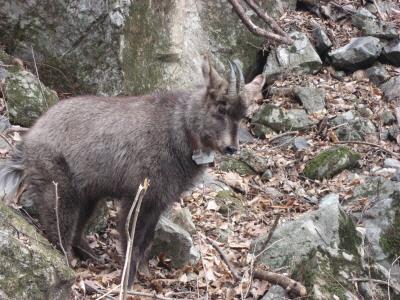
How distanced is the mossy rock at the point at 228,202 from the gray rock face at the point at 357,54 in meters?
5.25

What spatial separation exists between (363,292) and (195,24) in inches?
299

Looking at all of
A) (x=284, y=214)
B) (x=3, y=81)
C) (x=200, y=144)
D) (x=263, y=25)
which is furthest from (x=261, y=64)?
(x=200, y=144)

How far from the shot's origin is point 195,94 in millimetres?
6770

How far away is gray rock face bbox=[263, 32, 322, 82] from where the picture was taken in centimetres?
1314

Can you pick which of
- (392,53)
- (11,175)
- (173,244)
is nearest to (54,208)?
(11,175)

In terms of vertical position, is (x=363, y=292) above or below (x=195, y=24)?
below

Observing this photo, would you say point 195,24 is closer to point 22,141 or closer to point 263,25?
point 263,25

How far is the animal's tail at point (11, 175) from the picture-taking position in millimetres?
6520

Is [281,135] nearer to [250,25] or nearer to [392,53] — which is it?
[250,25]

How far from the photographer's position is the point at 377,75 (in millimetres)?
13367

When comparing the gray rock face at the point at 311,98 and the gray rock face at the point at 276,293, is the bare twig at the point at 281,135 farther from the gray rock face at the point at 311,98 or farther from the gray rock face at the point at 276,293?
the gray rock face at the point at 276,293

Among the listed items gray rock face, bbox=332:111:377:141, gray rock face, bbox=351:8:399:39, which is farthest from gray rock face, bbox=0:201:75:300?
gray rock face, bbox=351:8:399:39

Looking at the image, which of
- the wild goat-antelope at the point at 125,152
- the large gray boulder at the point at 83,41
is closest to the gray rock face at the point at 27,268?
the wild goat-antelope at the point at 125,152

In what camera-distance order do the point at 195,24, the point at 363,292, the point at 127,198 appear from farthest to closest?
the point at 195,24
the point at 127,198
the point at 363,292
